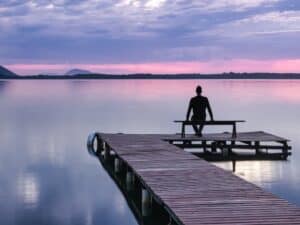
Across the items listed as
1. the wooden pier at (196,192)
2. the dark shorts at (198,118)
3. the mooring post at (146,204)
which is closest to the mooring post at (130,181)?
the wooden pier at (196,192)

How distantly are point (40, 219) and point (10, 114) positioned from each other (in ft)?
122

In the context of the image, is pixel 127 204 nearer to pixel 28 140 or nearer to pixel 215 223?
pixel 215 223

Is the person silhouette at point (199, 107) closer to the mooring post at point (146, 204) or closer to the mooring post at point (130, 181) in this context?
the mooring post at point (130, 181)

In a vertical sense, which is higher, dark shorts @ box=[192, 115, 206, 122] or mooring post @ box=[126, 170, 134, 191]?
dark shorts @ box=[192, 115, 206, 122]

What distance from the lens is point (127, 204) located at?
13914 mm

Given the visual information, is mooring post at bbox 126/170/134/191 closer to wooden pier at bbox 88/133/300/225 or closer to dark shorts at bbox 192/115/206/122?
wooden pier at bbox 88/133/300/225

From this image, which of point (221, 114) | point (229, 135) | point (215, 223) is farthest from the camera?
point (221, 114)

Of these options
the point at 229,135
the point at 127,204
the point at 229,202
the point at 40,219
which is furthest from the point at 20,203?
the point at 229,135

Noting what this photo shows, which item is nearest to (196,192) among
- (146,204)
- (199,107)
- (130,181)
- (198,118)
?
(146,204)

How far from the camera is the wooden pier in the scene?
8555 millimetres

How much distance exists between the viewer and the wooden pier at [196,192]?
8555 mm

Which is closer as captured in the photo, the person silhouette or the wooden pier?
the wooden pier

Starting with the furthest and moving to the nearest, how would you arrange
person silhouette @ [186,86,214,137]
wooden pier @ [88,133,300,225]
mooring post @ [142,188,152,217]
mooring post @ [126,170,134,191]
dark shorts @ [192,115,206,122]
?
1. dark shorts @ [192,115,206,122]
2. person silhouette @ [186,86,214,137]
3. mooring post @ [126,170,134,191]
4. mooring post @ [142,188,152,217]
5. wooden pier @ [88,133,300,225]

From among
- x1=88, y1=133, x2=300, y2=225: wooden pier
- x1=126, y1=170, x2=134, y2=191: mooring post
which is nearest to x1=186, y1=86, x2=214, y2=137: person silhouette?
x1=88, y1=133, x2=300, y2=225: wooden pier
